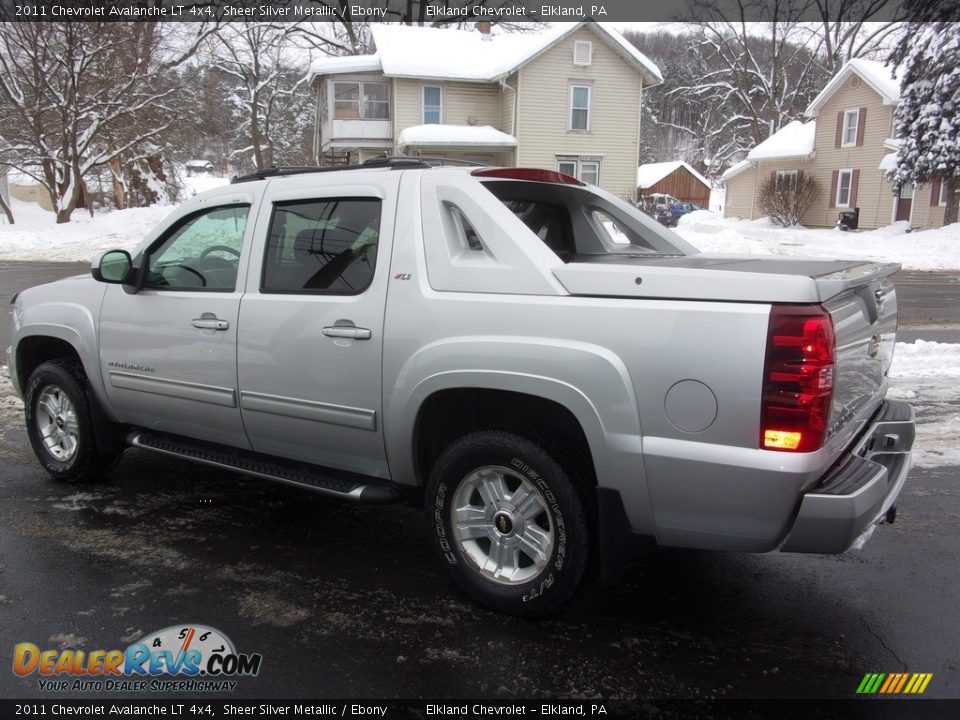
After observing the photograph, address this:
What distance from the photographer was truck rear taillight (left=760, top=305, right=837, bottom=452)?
258 cm

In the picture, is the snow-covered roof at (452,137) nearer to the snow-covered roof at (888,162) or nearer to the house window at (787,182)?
the house window at (787,182)

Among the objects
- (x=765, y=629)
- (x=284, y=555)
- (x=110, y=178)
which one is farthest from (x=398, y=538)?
(x=110, y=178)

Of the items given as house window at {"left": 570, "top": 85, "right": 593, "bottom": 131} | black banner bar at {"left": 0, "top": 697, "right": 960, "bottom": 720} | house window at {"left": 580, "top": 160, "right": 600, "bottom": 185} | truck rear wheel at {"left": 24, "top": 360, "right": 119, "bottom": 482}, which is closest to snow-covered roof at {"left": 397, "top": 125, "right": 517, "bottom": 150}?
house window at {"left": 570, "top": 85, "right": 593, "bottom": 131}

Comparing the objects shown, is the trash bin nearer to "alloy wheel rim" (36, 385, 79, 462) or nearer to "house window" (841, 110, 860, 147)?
"house window" (841, 110, 860, 147)

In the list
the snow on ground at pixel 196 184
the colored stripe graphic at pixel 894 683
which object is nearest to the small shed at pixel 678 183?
the snow on ground at pixel 196 184

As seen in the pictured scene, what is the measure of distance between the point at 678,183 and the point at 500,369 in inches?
2326

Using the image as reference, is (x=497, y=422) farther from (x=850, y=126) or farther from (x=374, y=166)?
(x=850, y=126)

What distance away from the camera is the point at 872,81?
110 feet

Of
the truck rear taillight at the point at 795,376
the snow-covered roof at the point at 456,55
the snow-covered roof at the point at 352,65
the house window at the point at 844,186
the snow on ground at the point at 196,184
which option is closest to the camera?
the truck rear taillight at the point at 795,376

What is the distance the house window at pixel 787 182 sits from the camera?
115ft

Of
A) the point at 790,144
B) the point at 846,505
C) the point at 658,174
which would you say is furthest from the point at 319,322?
the point at 658,174

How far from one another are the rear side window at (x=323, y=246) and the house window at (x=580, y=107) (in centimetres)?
2984

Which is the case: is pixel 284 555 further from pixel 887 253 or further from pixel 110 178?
pixel 110 178

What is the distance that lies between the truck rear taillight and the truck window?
9.08 ft
